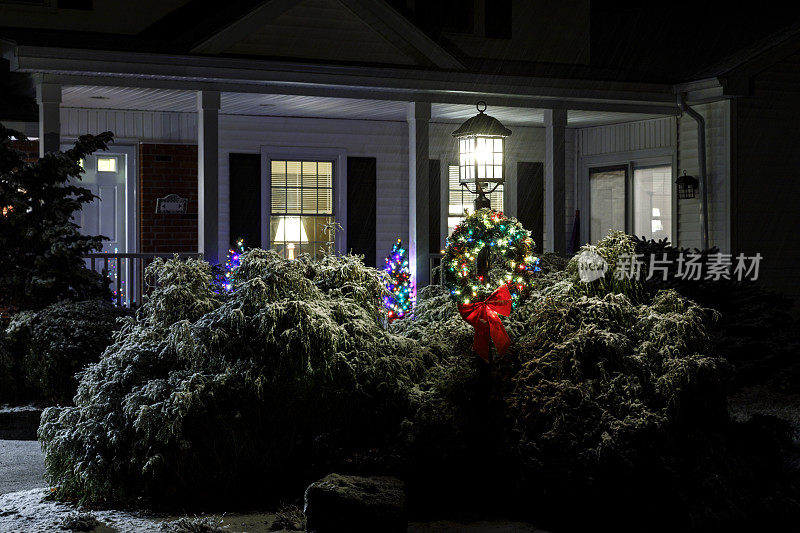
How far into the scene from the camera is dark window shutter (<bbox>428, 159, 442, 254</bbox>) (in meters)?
14.5

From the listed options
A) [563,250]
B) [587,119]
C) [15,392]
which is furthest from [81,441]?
[587,119]

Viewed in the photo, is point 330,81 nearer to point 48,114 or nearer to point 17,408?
point 48,114

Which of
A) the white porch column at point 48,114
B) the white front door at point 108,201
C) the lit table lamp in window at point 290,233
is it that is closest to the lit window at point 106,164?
the white front door at point 108,201

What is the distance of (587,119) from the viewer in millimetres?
14516

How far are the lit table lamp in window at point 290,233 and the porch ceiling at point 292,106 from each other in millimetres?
1596

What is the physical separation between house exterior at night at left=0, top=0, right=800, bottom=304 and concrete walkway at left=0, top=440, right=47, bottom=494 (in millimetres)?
3468

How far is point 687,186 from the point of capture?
45.8 feet

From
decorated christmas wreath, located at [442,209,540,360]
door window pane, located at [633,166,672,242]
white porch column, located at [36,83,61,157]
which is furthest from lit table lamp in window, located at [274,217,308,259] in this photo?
→ decorated christmas wreath, located at [442,209,540,360]

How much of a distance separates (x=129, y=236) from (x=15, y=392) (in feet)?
12.5

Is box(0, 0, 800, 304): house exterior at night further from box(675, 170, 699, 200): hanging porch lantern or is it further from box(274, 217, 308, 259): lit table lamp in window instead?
box(675, 170, 699, 200): hanging porch lantern

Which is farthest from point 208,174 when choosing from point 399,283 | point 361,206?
point 361,206

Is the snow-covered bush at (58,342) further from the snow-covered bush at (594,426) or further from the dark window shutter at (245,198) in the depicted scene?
the snow-covered bush at (594,426)

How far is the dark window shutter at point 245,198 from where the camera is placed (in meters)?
13.7

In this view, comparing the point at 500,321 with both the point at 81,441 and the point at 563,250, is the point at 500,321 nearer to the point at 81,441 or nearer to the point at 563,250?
the point at 81,441
